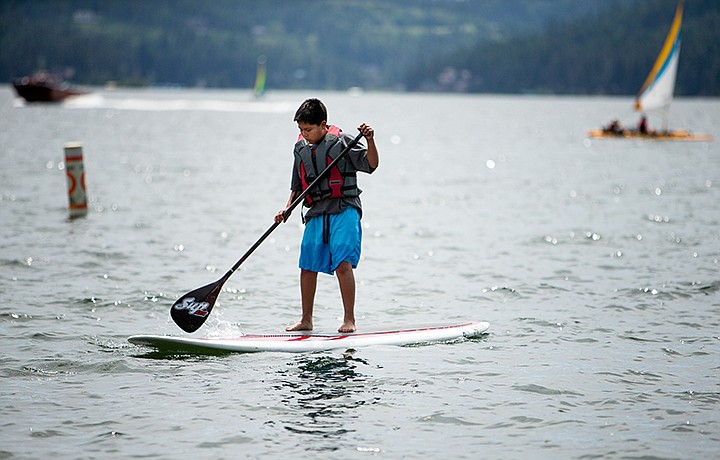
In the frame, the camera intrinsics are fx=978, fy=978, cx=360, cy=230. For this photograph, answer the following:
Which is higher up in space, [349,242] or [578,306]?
[349,242]


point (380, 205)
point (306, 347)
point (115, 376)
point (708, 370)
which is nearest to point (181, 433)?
point (115, 376)

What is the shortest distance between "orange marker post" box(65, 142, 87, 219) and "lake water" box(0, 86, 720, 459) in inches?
19.7

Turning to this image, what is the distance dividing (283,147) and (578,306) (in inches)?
2020

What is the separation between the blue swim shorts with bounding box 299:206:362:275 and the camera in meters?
10.4

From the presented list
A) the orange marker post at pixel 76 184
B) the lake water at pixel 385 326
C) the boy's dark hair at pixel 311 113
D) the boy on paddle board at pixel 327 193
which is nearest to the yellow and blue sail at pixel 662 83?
the lake water at pixel 385 326

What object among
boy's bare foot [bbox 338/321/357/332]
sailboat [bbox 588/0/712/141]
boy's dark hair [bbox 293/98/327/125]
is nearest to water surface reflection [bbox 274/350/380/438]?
boy's bare foot [bbox 338/321/357/332]

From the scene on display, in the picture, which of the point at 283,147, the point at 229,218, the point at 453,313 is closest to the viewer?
the point at 453,313

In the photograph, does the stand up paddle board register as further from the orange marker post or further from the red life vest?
the orange marker post

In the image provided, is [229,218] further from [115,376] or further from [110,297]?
[115,376]

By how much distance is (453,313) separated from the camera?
1304cm

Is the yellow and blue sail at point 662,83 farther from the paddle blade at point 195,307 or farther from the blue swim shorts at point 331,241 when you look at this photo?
the paddle blade at point 195,307

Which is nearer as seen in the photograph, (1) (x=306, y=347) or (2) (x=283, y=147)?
Answer: (1) (x=306, y=347)

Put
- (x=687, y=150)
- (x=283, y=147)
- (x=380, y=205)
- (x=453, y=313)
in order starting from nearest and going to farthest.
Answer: (x=453, y=313) < (x=380, y=205) < (x=687, y=150) < (x=283, y=147)

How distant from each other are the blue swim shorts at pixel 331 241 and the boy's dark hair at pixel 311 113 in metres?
1.00
